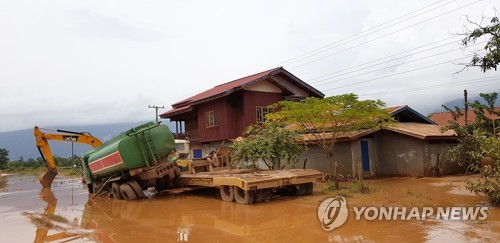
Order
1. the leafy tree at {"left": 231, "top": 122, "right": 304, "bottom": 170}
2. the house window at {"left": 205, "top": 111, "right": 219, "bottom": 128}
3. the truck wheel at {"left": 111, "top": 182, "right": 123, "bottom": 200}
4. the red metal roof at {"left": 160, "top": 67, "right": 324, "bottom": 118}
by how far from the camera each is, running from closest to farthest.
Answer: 1. the truck wheel at {"left": 111, "top": 182, "right": 123, "bottom": 200}
2. the leafy tree at {"left": 231, "top": 122, "right": 304, "bottom": 170}
3. the red metal roof at {"left": 160, "top": 67, "right": 324, "bottom": 118}
4. the house window at {"left": 205, "top": 111, "right": 219, "bottom": 128}

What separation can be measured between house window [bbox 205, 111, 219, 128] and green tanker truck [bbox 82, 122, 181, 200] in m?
9.31

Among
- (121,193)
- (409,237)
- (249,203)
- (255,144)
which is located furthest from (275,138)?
(409,237)

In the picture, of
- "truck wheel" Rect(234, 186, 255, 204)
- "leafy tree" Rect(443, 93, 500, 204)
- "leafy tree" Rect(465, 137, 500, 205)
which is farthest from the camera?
"truck wheel" Rect(234, 186, 255, 204)

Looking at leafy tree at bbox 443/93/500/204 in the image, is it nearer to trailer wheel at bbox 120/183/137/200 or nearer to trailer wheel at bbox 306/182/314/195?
trailer wheel at bbox 306/182/314/195

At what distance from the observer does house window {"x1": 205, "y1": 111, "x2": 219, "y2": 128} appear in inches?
1042

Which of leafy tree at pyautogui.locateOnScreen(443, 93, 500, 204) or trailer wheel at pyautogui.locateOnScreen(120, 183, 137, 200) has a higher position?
leafy tree at pyautogui.locateOnScreen(443, 93, 500, 204)

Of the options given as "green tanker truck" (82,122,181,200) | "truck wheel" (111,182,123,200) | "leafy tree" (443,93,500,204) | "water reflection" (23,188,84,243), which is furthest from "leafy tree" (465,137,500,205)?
"truck wheel" (111,182,123,200)

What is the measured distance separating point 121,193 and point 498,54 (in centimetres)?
1464

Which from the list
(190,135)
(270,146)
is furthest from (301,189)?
(190,135)

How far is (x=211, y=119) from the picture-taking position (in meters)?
26.9

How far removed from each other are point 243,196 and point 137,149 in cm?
510

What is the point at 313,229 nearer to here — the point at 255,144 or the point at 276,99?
the point at 255,144

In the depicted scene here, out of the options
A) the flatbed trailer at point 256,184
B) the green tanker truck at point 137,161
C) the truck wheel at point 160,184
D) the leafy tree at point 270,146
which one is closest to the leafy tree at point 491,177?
the flatbed trailer at point 256,184

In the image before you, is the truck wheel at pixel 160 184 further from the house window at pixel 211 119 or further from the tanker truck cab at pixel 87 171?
the house window at pixel 211 119
